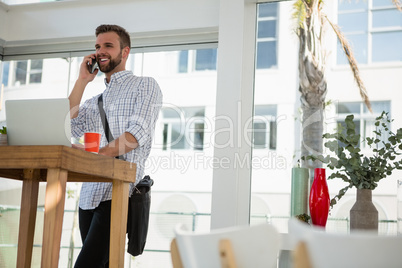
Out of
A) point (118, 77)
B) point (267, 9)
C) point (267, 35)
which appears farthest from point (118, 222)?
point (267, 9)

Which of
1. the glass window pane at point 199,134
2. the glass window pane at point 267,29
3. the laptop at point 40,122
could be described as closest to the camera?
the laptop at point 40,122

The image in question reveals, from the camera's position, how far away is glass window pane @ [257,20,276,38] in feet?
Result: 14.0

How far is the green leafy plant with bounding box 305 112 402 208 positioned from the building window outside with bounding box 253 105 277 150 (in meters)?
0.43

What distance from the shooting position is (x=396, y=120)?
12.6 ft

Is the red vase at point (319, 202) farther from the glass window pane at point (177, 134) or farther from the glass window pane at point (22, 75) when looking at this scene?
the glass window pane at point (22, 75)

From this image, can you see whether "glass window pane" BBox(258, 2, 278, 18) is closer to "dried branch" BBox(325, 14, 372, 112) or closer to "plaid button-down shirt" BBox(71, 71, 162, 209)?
"dried branch" BBox(325, 14, 372, 112)

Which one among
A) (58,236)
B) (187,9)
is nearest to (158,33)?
(187,9)

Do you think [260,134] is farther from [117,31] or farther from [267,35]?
[117,31]

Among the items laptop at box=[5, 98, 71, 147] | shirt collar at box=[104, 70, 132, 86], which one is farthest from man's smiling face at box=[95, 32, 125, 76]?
laptop at box=[5, 98, 71, 147]

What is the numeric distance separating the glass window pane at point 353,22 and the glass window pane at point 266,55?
51cm

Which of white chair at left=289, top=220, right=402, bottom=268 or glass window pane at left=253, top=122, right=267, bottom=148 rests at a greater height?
glass window pane at left=253, top=122, right=267, bottom=148

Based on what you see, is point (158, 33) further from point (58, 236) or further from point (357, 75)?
point (58, 236)

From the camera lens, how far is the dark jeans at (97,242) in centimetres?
292

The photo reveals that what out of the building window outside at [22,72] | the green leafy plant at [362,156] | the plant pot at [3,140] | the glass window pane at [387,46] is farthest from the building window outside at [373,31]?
the building window outside at [22,72]
